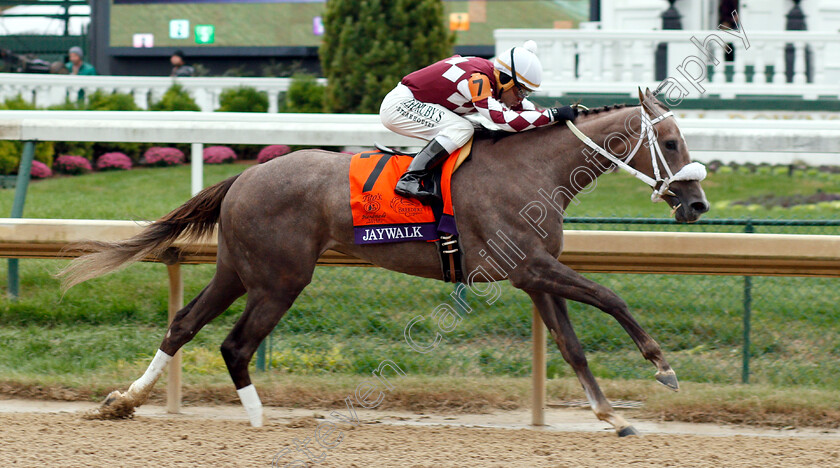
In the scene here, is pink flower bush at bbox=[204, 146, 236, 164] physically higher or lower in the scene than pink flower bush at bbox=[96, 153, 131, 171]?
higher

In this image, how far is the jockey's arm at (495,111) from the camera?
468 centimetres

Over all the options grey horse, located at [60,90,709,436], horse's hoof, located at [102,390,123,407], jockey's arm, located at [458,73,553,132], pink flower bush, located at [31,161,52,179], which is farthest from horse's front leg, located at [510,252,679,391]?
pink flower bush, located at [31,161,52,179]

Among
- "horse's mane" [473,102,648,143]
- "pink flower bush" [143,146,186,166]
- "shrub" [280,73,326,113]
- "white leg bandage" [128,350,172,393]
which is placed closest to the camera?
"horse's mane" [473,102,648,143]

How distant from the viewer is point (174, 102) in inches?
469

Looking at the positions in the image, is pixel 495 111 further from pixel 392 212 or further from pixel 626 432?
pixel 626 432

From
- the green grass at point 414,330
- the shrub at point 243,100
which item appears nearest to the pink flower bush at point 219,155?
the shrub at point 243,100

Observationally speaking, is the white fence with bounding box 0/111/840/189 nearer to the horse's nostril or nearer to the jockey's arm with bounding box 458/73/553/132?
the jockey's arm with bounding box 458/73/553/132

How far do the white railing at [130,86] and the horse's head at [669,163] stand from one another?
846cm

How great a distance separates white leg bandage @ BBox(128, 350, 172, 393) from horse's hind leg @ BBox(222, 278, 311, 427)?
1.21 feet

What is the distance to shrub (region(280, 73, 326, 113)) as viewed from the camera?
12.1 meters

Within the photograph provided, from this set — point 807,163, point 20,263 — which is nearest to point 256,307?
point 20,263

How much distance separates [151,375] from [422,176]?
1801 mm

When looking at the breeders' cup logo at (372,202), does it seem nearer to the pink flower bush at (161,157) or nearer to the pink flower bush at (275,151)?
the pink flower bush at (275,151)

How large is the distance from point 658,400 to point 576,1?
449 inches
